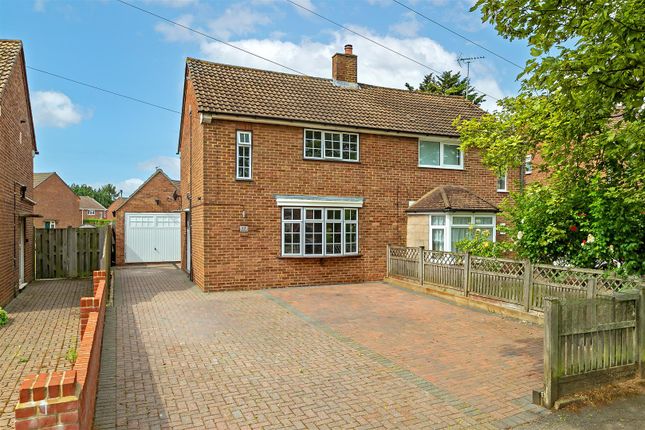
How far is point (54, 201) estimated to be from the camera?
4584cm

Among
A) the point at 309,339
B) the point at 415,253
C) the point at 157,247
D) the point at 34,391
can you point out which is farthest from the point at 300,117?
the point at 157,247

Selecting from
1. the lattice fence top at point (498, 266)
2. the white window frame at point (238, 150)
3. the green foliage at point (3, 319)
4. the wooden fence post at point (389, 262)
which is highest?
the white window frame at point (238, 150)

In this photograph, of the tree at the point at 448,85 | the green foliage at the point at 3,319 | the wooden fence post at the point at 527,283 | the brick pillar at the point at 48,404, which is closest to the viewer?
the brick pillar at the point at 48,404

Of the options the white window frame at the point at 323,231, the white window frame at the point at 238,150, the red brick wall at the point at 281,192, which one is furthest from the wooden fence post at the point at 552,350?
the white window frame at the point at 238,150

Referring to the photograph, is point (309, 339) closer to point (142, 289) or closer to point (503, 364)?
point (503, 364)

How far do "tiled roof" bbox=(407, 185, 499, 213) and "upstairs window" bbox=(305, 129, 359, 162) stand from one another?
305 cm

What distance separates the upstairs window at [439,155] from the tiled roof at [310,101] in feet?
1.90

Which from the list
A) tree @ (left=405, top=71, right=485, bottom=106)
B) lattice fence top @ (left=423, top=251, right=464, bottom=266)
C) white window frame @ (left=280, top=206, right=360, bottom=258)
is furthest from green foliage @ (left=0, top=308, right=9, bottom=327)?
tree @ (left=405, top=71, right=485, bottom=106)

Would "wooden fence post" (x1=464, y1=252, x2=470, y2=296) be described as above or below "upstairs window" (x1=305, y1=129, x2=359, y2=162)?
below

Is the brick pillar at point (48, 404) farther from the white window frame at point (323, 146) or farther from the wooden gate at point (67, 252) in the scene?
the wooden gate at point (67, 252)

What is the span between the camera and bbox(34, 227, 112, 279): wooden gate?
16859 millimetres

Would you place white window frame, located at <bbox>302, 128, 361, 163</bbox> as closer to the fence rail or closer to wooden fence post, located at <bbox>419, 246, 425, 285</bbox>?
the fence rail

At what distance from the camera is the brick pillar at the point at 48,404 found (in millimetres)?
3121

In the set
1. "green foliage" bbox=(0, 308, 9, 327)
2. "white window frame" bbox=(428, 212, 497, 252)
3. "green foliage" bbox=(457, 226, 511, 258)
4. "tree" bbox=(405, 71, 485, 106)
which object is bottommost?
"green foliage" bbox=(0, 308, 9, 327)
